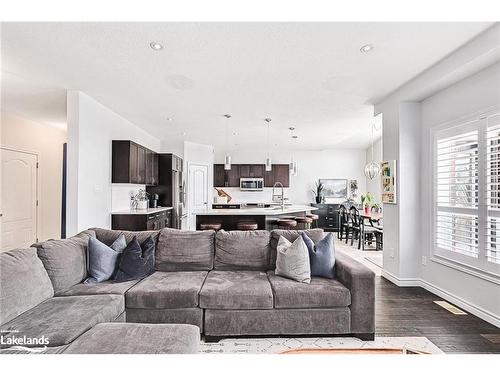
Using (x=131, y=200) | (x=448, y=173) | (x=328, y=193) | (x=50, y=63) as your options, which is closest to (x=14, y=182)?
(x=131, y=200)

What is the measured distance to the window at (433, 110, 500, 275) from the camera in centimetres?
283

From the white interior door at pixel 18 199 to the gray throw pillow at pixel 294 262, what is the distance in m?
5.06

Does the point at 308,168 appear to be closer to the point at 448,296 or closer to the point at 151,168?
the point at 151,168

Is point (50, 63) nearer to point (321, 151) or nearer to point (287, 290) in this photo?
point (287, 290)

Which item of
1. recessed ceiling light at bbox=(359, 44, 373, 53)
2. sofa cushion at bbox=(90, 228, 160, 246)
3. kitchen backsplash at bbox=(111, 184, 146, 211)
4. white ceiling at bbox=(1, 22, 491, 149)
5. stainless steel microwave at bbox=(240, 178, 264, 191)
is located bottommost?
sofa cushion at bbox=(90, 228, 160, 246)

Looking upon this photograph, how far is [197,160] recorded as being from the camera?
8.41 m

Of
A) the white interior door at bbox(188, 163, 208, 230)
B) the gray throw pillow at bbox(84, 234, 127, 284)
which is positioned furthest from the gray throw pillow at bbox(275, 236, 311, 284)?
the white interior door at bbox(188, 163, 208, 230)

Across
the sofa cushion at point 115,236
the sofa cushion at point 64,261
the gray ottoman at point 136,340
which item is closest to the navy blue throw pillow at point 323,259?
the gray ottoman at point 136,340

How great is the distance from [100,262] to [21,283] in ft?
2.41

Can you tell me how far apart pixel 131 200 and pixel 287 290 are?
4.53 meters

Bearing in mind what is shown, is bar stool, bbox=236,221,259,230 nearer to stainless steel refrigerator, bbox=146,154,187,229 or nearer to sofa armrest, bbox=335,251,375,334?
stainless steel refrigerator, bbox=146,154,187,229

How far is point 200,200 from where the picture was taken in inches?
339

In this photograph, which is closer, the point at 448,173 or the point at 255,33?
the point at 255,33

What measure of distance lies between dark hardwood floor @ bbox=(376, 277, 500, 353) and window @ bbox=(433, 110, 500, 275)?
576 mm
